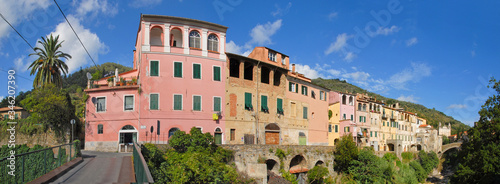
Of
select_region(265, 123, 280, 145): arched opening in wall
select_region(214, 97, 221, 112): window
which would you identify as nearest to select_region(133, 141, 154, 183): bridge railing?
select_region(214, 97, 221, 112): window

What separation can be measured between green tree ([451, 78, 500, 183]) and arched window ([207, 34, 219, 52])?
29.2m

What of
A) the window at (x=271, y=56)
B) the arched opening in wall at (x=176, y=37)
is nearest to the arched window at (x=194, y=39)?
the arched opening in wall at (x=176, y=37)

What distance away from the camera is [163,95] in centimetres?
3100

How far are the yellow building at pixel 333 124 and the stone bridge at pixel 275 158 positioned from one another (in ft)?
33.6

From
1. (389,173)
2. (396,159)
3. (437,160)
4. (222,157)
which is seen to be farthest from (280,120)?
(437,160)

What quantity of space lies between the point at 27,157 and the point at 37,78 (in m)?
31.4

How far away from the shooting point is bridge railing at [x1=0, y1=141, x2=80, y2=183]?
11620mm

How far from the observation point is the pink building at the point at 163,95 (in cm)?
3052

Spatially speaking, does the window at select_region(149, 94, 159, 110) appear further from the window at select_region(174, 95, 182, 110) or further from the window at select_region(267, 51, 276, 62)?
the window at select_region(267, 51, 276, 62)

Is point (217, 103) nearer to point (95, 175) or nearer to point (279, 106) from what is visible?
point (279, 106)

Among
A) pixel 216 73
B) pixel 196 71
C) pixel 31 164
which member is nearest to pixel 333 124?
pixel 216 73

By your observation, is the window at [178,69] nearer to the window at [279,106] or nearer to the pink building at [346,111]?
the window at [279,106]

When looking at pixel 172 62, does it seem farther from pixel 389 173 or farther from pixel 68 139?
pixel 389 173

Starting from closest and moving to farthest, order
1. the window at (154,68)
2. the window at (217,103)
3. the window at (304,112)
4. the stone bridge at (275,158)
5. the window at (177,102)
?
1. the stone bridge at (275,158)
2. the window at (154,68)
3. the window at (177,102)
4. the window at (217,103)
5. the window at (304,112)
